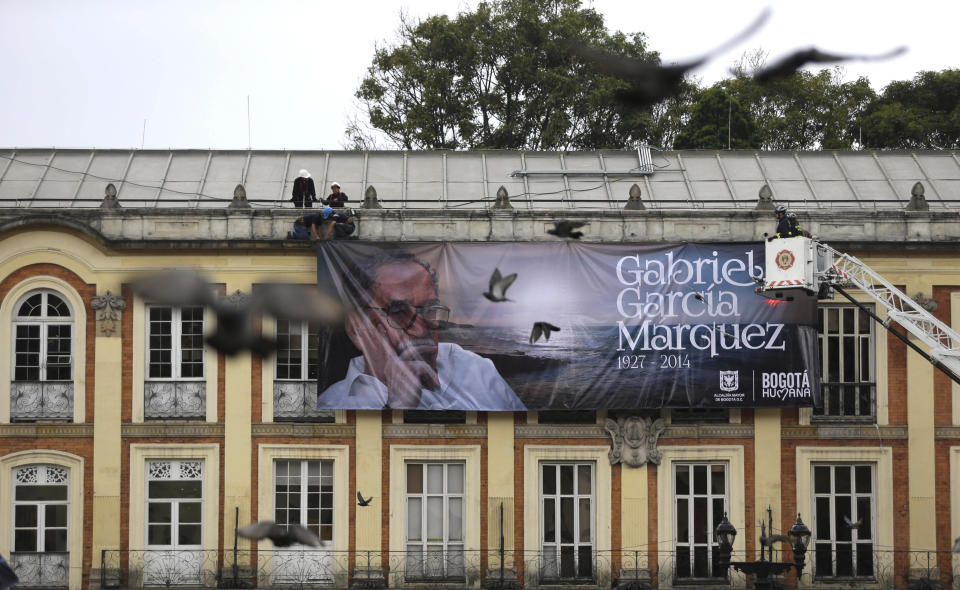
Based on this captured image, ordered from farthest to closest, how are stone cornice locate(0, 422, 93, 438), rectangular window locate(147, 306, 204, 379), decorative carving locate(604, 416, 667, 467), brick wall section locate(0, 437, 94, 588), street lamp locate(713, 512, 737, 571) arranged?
rectangular window locate(147, 306, 204, 379) → decorative carving locate(604, 416, 667, 467) → stone cornice locate(0, 422, 93, 438) → brick wall section locate(0, 437, 94, 588) → street lamp locate(713, 512, 737, 571)

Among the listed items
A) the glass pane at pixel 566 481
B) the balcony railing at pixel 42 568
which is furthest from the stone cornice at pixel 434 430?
the balcony railing at pixel 42 568

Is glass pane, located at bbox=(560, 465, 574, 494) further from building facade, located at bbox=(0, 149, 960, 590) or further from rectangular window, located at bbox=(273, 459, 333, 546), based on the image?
rectangular window, located at bbox=(273, 459, 333, 546)

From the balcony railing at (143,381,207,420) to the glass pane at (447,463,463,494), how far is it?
5465mm

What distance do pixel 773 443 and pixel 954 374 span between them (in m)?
4.90

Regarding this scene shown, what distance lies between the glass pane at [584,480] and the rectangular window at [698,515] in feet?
6.14

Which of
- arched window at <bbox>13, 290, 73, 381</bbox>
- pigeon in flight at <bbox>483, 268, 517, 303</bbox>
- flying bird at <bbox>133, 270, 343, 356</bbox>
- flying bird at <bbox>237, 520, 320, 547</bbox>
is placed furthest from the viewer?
arched window at <bbox>13, 290, 73, 381</bbox>

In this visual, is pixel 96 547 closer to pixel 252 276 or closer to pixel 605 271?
pixel 252 276

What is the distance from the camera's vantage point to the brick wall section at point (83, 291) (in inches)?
1191

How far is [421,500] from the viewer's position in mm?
30484

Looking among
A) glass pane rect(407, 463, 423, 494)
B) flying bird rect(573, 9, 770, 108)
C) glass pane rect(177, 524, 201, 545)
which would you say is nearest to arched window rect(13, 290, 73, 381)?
glass pane rect(177, 524, 201, 545)

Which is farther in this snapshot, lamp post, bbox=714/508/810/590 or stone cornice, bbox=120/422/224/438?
stone cornice, bbox=120/422/224/438

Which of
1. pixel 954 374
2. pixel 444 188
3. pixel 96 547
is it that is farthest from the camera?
pixel 444 188

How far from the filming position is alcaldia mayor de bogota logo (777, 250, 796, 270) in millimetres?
27953

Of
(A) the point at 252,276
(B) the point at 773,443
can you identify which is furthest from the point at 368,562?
(B) the point at 773,443
